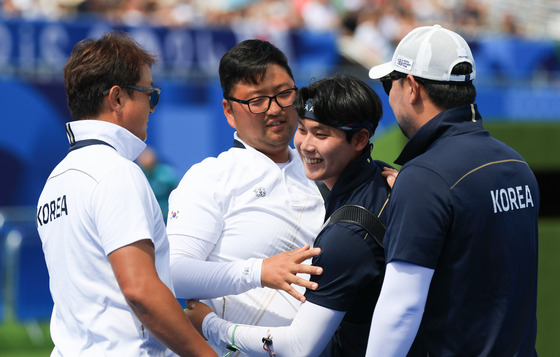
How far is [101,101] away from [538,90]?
411 inches

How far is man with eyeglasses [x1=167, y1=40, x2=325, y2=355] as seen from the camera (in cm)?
285

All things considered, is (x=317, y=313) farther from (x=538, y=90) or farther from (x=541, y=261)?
(x=538, y=90)

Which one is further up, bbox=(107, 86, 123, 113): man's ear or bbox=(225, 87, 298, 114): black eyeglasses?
bbox=(107, 86, 123, 113): man's ear

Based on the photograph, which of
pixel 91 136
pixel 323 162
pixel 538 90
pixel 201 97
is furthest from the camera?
pixel 538 90

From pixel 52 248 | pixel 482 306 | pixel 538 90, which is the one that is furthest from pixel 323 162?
pixel 538 90

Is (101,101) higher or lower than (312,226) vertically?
higher

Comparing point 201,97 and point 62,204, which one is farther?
point 201,97

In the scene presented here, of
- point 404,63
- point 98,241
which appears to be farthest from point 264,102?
point 98,241

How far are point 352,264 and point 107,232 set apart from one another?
2.74 ft

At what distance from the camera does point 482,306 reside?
2.42 metres

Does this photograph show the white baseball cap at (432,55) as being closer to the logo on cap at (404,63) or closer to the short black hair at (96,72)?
the logo on cap at (404,63)

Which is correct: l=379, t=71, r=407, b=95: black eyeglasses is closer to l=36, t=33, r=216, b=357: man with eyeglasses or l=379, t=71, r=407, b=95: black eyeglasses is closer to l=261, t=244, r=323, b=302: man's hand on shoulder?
l=261, t=244, r=323, b=302: man's hand on shoulder

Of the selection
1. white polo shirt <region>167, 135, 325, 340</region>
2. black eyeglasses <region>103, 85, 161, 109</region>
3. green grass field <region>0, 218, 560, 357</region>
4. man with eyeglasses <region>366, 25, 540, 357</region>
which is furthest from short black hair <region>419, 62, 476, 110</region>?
green grass field <region>0, 218, 560, 357</region>

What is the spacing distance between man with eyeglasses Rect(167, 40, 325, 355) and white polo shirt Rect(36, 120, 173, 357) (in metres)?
0.35
